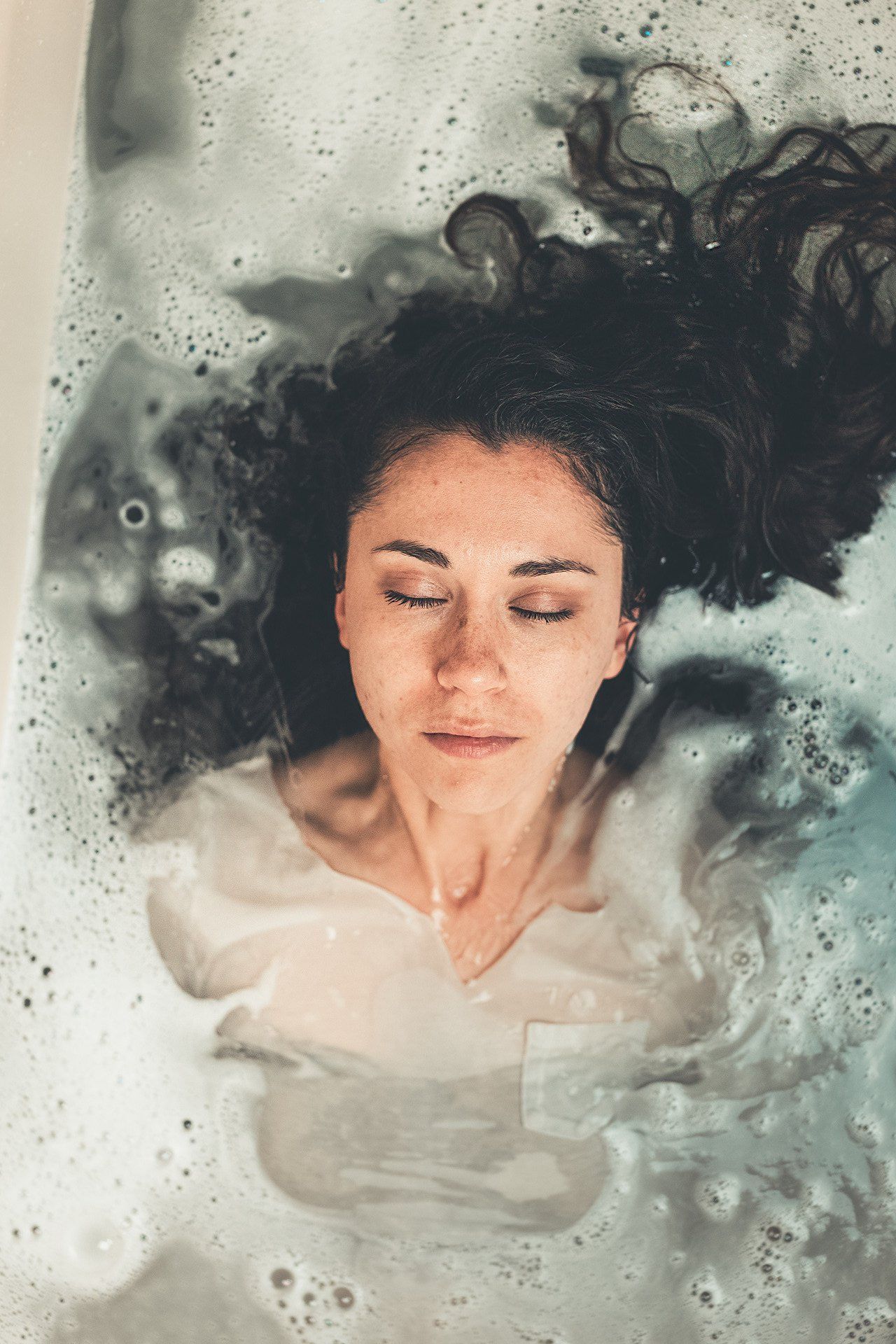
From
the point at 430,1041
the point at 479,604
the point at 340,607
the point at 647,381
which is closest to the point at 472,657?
the point at 479,604

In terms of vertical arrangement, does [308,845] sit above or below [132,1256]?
above

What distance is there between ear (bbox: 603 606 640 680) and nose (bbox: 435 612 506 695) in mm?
159

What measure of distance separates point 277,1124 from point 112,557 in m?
0.67

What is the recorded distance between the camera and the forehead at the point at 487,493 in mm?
976

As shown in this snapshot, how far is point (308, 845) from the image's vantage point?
1.25 metres

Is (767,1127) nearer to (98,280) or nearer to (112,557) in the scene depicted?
(112,557)

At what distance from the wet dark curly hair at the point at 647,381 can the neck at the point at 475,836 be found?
85mm

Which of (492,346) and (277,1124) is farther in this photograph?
(277,1124)

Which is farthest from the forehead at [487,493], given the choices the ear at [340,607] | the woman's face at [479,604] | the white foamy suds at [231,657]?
the white foamy suds at [231,657]

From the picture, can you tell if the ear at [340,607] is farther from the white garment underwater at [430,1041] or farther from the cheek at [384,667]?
the white garment underwater at [430,1041]

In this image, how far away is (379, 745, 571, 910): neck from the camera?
1200 mm

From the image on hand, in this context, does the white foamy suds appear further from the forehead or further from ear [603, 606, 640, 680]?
the forehead

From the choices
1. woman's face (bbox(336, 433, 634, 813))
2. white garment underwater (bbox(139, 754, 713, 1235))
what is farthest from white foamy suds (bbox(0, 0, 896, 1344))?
woman's face (bbox(336, 433, 634, 813))

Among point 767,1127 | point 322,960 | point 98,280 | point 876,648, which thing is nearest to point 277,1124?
point 322,960
